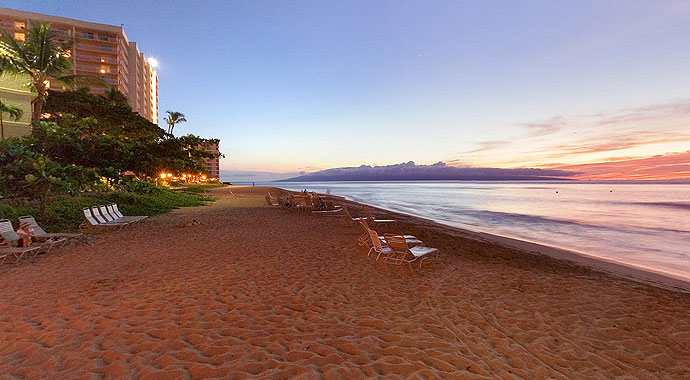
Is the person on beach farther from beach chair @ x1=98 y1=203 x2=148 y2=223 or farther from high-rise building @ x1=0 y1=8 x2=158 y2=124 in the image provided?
high-rise building @ x1=0 y1=8 x2=158 y2=124

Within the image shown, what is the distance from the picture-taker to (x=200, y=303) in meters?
4.70

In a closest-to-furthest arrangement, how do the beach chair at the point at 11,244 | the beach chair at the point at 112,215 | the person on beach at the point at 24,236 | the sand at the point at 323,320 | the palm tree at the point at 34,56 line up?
the sand at the point at 323,320, the beach chair at the point at 11,244, the person on beach at the point at 24,236, the beach chair at the point at 112,215, the palm tree at the point at 34,56

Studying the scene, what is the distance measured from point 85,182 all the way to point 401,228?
1163 centimetres

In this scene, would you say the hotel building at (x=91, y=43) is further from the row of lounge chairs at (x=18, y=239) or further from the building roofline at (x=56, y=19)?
the row of lounge chairs at (x=18, y=239)

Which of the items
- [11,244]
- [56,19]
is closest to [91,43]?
[56,19]

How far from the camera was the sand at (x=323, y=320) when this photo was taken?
10.4 ft

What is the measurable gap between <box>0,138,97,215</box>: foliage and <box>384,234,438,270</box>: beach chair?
9569 millimetres

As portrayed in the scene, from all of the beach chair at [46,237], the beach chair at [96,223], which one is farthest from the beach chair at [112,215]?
the beach chair at [46,237]

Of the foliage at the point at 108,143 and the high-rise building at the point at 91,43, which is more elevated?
the high-rise building at the point at 91,43

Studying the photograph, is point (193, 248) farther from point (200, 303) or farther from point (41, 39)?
point (41, 39)

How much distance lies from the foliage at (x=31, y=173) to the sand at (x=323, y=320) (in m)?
3.32

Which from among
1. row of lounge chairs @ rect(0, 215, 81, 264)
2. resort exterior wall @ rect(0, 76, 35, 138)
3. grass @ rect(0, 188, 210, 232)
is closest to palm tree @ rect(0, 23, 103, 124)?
resort exterior wall @ rect(0, 76, 35, 138)

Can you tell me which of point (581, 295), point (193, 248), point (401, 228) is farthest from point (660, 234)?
point (193, 248)

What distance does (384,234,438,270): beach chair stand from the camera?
23.7 feet
